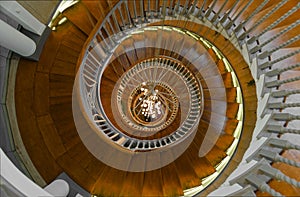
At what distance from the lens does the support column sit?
3166 mm

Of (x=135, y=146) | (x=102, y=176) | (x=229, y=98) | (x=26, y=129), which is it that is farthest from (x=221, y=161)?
(x=26, y=129)

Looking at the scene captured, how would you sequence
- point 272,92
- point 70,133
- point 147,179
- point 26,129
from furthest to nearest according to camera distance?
point 147,179 < point 70,133 < point 26,129 < point 272,92

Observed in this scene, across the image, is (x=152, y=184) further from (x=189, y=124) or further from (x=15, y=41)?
(x=15, y=41)

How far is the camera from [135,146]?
5539 millimetres

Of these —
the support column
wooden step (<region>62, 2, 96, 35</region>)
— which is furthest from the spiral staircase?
the support column

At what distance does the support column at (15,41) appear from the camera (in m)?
3.17

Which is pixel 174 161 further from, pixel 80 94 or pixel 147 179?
pixel 80 94

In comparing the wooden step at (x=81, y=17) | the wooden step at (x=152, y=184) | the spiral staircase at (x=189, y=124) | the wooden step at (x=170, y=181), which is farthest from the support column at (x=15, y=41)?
the wooden step at (x=170, y=181)

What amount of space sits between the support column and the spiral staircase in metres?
0.31

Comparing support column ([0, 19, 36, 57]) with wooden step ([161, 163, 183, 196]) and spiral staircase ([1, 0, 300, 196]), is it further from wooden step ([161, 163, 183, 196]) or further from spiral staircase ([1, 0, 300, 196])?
wooden step ([161, 163, 183, 196])

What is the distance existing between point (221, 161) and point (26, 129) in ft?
11.9

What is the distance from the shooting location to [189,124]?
21.2 ft

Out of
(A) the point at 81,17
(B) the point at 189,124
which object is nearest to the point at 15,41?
(A) the point at 81,17

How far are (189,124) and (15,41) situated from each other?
4364 mm
